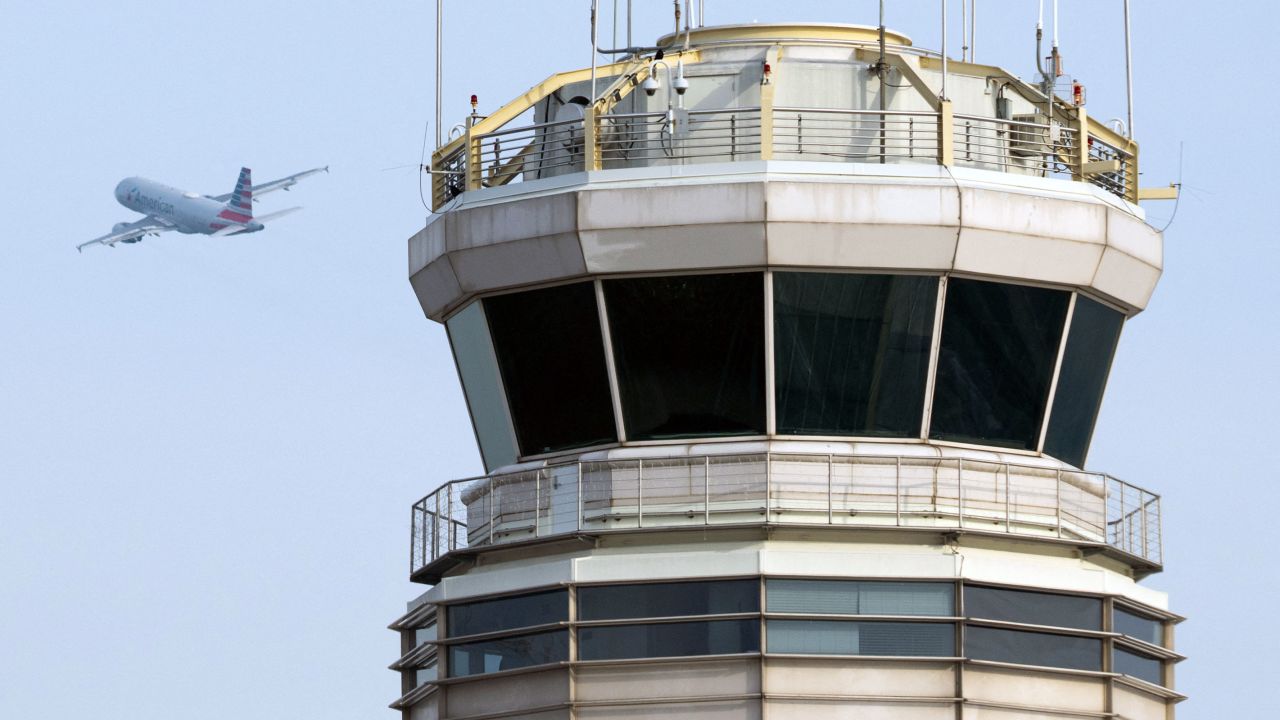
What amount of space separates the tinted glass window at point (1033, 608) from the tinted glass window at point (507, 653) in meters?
5.90

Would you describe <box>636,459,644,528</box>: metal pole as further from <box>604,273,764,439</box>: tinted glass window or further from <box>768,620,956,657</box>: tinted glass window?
<box>768,620,956,657</box>: tinted glass window

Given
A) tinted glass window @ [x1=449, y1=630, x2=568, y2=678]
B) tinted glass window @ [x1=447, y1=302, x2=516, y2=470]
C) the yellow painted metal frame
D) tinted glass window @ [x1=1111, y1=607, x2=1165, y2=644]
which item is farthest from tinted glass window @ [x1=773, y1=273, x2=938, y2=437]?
tinted glass window @ [x1=447, y1=302, x2=516, y2=470]

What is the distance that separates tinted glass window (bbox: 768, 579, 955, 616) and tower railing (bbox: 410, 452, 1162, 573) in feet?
3.06

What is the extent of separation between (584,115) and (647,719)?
921cm

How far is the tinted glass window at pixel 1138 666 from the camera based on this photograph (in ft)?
133

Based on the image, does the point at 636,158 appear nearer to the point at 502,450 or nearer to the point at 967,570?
the point at 502,450

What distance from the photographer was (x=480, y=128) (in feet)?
142

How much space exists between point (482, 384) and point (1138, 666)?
429 inches

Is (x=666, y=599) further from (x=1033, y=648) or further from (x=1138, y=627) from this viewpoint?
(x=1138, y=627)

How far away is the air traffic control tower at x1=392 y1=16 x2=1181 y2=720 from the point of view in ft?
129

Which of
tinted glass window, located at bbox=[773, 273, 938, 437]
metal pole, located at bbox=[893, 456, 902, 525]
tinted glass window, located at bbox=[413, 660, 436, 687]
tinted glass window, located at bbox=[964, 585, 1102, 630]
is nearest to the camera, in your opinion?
tinted glass window, located at bbox=[964, 585, 1102, 630]

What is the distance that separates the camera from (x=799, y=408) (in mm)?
40562

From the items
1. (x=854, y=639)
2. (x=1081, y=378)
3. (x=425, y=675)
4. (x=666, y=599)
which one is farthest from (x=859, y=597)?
(x=425, y=675)

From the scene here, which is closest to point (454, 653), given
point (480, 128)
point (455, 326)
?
point (455, 326)
